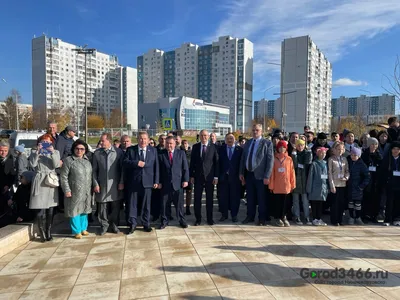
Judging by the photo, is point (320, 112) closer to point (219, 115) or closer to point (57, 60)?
point (219, 115)

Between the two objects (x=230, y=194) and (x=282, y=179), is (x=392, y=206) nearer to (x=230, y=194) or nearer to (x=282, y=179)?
(x=282, y=179)

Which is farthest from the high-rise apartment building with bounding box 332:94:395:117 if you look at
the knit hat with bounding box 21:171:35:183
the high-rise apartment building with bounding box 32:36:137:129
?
the knit hat with bounding box 21:171:35:183

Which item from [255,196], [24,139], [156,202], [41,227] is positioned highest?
[24,139]

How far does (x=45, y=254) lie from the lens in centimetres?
446

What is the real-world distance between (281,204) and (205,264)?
2.74m

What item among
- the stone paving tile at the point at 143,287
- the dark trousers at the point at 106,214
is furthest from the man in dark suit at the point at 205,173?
the stone paving tile at the point at 143,287

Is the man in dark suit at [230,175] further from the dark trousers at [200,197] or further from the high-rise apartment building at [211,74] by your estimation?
the high-rise apartment building at [211,74]

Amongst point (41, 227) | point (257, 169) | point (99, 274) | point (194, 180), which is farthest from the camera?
point (194, 180)

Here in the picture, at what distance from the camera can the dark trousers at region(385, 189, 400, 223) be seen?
19.6 feet

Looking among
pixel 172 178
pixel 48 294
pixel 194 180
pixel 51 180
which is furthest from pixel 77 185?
pixel 194 180

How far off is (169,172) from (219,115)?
3689 inches

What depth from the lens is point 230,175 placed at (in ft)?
20.6

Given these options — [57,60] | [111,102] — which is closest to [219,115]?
[111,102]

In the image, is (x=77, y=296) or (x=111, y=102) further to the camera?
(x=111, y=102)
